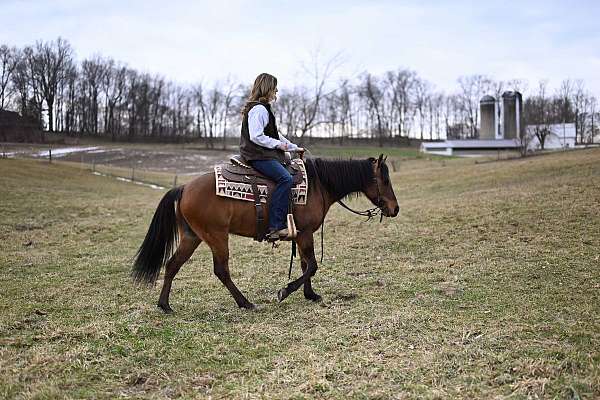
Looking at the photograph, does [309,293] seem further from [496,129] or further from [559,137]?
[559,137]

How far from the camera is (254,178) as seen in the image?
6.21m

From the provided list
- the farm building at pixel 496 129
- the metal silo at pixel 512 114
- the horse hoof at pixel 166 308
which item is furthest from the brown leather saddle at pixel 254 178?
the metal silo at pixel 512 114

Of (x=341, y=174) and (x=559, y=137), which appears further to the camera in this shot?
(x=559, y=137)

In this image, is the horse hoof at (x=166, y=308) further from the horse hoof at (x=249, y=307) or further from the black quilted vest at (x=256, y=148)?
the black quilted vest at (x=256, y=148)

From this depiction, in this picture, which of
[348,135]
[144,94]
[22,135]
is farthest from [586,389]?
[144,94]

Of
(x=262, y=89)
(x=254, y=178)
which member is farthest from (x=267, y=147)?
(x=262, y=89)

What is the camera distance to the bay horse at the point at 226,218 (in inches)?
238

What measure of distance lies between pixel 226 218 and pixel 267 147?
3.30 ft

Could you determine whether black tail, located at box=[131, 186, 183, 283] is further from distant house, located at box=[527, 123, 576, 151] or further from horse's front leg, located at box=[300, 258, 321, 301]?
distant house, located at box=[527, 123, 576, 151]

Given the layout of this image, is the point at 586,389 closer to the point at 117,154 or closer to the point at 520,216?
the point at 520,216

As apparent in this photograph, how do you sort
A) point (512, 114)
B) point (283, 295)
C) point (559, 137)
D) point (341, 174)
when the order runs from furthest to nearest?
1. point (559, 137)
2. point (512, 114)
3. point (341, 174)
4. point (283, 295)

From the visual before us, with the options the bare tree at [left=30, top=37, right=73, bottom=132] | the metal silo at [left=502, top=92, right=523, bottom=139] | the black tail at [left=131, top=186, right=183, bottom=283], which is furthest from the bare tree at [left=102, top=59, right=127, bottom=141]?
the black tail at [left=131, top=186, right=183, bottom=283]

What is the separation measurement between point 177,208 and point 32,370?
8.76 feet

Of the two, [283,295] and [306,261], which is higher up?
[306,261]
